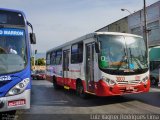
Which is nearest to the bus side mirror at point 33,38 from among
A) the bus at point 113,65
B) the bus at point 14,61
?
the bus at point 14,61

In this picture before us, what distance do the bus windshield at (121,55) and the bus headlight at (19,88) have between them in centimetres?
449

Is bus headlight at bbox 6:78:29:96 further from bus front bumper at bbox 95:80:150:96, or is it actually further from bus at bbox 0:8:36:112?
bus front bumper at bbox 95:80:150:96

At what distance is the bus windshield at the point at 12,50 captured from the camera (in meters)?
9.05

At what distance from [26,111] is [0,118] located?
1905mm

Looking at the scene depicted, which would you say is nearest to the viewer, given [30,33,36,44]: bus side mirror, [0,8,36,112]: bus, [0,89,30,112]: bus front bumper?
[0,89,30,112]: bus front bumper

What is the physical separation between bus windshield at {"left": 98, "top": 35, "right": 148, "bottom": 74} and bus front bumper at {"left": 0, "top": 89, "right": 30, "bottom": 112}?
15.1 ft

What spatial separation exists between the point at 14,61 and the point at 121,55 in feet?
17.7

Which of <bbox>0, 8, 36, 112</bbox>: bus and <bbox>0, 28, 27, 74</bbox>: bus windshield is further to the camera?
<bbox>0, 28, 27, 74</bbox>: bus windshield

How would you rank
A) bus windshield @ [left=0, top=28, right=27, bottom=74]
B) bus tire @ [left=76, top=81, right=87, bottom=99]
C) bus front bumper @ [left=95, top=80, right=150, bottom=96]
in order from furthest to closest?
bus tire @ [left=76, top=81, right=87, bottom=99]
bus front bumper @ [left=95, top=80, right=150, bottom=96]
bus windshield @ [left=0, top=28, right=27, bottom=74]

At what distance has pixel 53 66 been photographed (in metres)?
22.8

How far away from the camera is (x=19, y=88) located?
8914mm

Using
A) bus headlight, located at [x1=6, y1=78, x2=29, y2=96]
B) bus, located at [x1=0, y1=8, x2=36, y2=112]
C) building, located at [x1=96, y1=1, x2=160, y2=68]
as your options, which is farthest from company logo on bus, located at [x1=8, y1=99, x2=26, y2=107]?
building, located at [x1=96, y1=1, x2=160, y2=68]

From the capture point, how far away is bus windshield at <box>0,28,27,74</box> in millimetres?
9047

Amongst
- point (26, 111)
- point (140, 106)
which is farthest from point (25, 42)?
point (140, 106)
